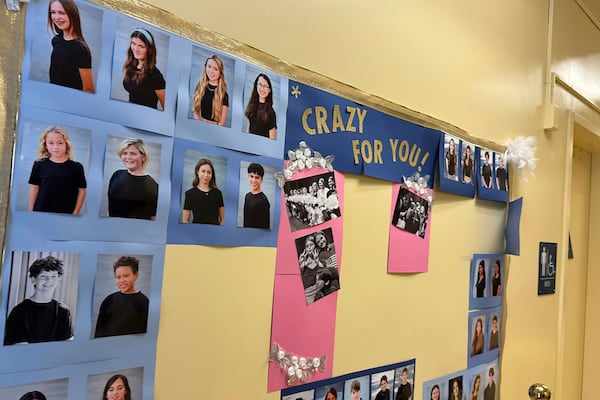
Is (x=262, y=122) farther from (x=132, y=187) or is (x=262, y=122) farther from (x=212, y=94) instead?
(x=132, y=187)

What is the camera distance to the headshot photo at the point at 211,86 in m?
0.81

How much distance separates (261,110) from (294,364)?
52 centimetres

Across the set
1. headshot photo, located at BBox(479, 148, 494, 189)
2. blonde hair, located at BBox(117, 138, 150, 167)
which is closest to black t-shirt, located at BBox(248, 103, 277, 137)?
blonde hair, located at BBox(117, 138, 150, 167)

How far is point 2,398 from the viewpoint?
62cm

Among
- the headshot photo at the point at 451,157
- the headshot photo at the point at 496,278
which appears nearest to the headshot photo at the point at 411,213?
the headshot photo at the point at 451,157

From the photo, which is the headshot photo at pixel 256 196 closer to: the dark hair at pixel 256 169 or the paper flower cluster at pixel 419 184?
the dark hair at pixel 256 169

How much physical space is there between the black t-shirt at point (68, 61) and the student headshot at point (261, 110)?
0.98 feet

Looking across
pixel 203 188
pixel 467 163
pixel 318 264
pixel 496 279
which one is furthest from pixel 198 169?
pixel 496 279

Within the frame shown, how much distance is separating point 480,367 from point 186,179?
4.07 feet

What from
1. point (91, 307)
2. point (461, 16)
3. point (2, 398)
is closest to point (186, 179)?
point (91, 307)

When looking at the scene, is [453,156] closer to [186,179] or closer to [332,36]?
[332,36]

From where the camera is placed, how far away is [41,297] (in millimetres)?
649

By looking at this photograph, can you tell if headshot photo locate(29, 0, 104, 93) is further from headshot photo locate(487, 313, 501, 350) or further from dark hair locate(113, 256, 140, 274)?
headshot photo locate(487, 313, 501, 350)

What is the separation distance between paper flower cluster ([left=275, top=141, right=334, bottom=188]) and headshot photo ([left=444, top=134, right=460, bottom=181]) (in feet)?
1.62
